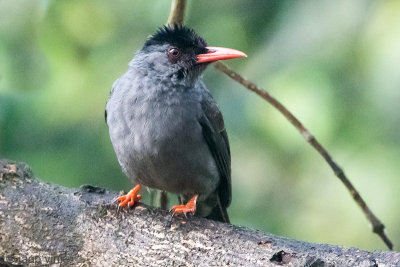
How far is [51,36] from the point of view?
5.26 m

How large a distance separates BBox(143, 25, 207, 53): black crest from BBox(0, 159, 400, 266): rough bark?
139cm

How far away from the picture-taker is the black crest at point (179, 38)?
512cm

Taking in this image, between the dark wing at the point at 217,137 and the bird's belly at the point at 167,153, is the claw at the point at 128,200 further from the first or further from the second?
the dark wing at the point at 217,137

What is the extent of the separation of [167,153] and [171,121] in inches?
9.3

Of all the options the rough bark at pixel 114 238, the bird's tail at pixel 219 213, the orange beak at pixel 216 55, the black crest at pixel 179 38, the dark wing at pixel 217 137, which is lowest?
the rough bark at pixel 114 238

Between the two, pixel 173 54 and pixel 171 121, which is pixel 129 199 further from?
pixel 173 54

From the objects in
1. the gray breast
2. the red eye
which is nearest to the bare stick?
the red eye

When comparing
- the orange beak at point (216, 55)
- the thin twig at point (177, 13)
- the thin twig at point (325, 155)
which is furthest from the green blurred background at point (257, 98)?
the orange beak at point (216, 55)

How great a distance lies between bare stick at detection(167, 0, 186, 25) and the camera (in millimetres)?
5031

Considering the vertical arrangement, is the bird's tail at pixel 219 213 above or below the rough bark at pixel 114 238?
above

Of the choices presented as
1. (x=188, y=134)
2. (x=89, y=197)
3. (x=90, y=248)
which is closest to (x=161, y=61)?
(x=188, y=134)

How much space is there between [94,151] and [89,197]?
3.06 feet

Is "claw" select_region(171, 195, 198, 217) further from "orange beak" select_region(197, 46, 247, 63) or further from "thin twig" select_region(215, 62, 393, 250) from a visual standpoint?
"orange beak" select_region(197, 46, 247, 63)

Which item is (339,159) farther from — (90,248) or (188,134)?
(90,248)
